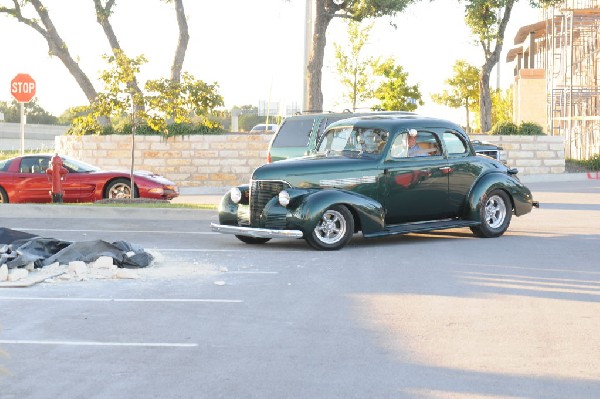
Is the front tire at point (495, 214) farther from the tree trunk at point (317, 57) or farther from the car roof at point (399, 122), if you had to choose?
the tree trunk at point (317, 57)

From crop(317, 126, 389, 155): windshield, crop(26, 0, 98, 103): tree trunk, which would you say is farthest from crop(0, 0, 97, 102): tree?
crop(317, 126, 389, 155): windshield

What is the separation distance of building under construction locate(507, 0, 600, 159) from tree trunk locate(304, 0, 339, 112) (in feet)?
37.3

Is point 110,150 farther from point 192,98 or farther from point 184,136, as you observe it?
point 192,98

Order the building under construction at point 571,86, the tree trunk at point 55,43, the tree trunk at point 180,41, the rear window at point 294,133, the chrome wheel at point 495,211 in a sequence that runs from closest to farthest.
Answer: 1. the chrome wheel at point 495,211
2. the rear window at point 294,133
3. the tree trunk at point 180,41
4. the tree trunk at point 55,43
5. the building under construction at point 571,86

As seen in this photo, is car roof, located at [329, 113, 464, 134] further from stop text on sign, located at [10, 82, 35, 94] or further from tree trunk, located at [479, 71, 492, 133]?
tree trunk, located at [479, 71, 492, 133]

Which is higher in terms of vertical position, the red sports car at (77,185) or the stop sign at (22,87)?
the stop sign at (22,87)

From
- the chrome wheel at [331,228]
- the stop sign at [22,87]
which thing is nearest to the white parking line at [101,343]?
the chrome wheel at [331,228]

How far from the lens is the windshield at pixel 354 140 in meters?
16.3

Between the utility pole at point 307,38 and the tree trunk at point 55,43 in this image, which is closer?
the utility pole at point 307,38

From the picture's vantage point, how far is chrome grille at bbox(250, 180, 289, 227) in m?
15.4

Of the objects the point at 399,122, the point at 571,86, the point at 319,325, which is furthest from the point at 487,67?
the point at 319,325

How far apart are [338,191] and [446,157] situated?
7.52ft

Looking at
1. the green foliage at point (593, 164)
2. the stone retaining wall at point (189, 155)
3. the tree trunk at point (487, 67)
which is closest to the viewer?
the stone retaining wall at point (189, 155)

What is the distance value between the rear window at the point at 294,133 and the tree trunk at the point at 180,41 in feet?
48.7
